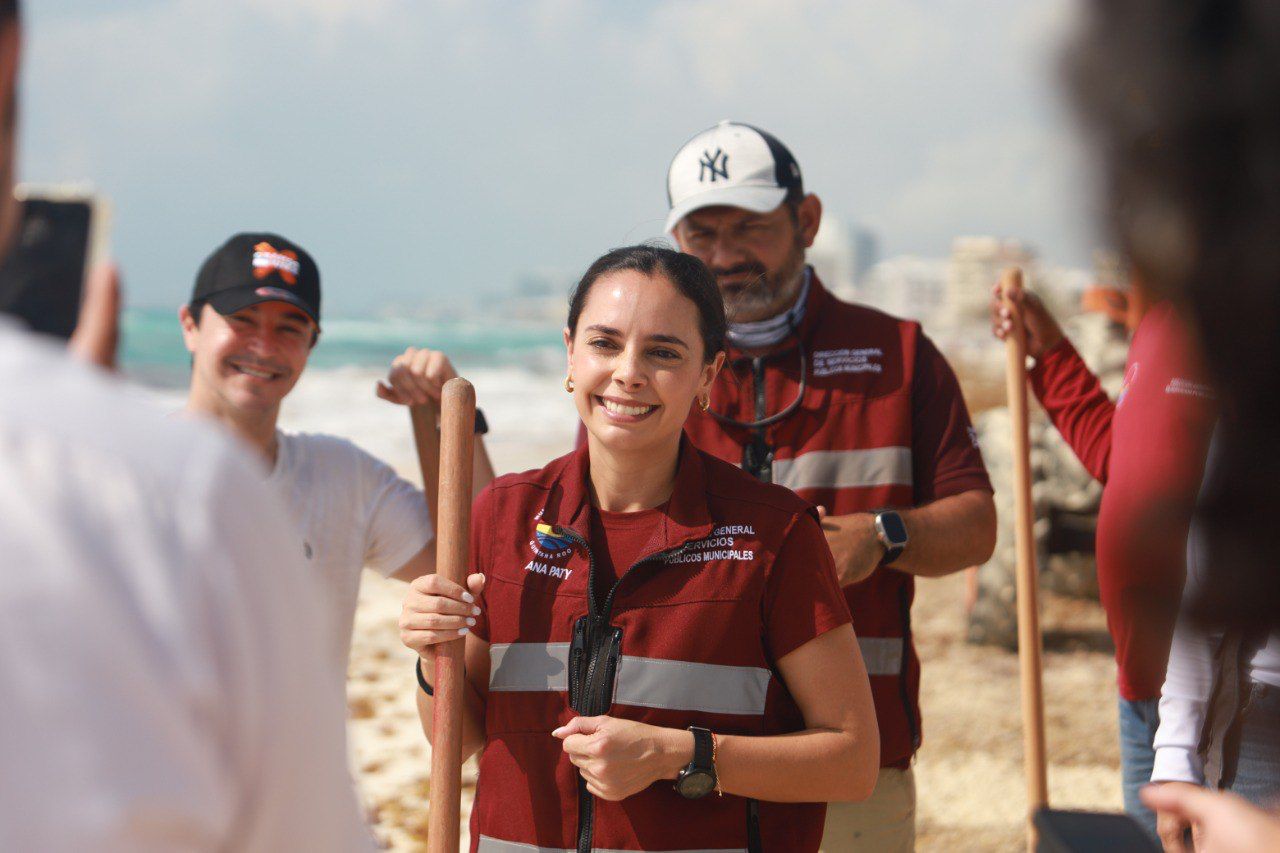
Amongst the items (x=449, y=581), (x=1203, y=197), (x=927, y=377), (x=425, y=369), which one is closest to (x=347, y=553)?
(x=425, y=369)

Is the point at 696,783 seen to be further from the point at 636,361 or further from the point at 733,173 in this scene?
the point at 733,173

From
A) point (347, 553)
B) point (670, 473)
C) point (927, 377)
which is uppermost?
point (927, 377)

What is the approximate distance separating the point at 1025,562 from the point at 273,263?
235 centimetres

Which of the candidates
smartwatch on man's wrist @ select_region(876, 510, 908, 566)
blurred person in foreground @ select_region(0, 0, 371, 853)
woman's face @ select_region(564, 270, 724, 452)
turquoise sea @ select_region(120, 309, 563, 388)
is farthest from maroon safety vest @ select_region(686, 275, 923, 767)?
turquoise sea @ select_region(120, 309, 563, 388)

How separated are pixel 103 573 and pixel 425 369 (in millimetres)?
2390

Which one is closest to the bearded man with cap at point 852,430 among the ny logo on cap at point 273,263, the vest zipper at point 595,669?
the vest zipper at point 595,669

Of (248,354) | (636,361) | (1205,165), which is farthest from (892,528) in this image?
(1205,165)

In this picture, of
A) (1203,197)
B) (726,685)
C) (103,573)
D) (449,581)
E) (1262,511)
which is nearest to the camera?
(103,573)

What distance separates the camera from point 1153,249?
0.86 metres

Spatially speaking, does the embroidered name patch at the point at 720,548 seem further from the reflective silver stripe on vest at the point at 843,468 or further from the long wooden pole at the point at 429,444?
the long wooden pole at the point at 429,444

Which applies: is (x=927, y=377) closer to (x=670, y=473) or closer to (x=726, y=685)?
(x=670, y=473)

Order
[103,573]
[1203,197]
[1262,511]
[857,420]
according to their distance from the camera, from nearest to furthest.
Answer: [103,573] → [1203,197] → [1262,511] → [857,420]

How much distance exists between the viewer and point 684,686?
2.19 meters

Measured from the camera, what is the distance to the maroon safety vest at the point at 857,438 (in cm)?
294
